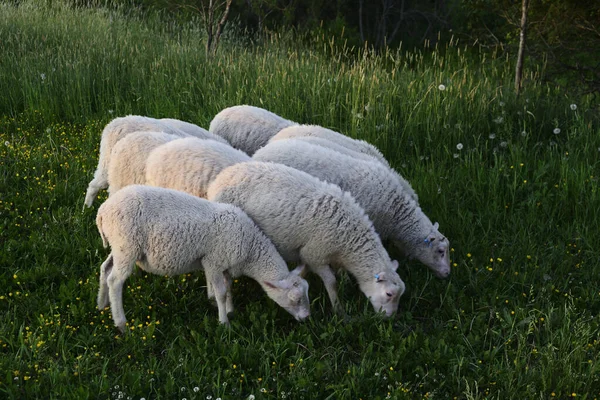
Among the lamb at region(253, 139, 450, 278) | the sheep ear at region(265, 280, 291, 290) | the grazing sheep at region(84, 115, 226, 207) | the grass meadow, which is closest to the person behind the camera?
the grass meadow

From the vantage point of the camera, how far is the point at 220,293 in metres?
4.48

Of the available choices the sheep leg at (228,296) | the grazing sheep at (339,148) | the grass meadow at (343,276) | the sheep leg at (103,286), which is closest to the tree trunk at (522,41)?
the grass meadow at (343,276)

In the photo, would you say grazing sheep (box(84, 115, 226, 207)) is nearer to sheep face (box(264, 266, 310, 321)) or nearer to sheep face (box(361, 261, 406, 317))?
sheep face (box(264, 266, 310, 321))

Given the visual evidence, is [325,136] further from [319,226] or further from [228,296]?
[228,296]

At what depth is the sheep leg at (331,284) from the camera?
472 cm

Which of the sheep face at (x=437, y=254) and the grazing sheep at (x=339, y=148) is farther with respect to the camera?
the grazing sheep at (x=339, y=148)

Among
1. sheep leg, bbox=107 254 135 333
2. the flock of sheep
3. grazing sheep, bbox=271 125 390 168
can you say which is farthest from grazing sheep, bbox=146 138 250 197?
grazing sheep, bbox=271 125 390 168

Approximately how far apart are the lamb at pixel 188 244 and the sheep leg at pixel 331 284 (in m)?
0.27

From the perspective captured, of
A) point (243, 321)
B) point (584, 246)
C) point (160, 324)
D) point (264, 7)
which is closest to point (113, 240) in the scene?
point (160, 324)

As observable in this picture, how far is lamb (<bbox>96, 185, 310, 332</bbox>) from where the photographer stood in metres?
4.38

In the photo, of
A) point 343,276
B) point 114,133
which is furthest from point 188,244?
point 114,133

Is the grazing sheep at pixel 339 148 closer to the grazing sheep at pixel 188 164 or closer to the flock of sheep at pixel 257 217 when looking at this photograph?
the flock of sheep at pixel 257 217

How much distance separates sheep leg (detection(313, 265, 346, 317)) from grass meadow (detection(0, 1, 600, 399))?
2.7 inches

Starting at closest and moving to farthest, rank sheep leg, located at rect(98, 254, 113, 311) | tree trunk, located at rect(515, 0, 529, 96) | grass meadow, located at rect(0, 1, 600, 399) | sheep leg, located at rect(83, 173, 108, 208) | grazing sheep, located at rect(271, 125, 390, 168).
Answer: grass meadow, located at rect(0, 1, 600, 399), sheep leg, located at rect(98, 254, 113, 311), sheep leg, located at rect(83, 173, 108, 208), grazing sheep, located at rect(271, 125, 390, 168), tree trunk, located at rect(515, 0, 529, 96)
